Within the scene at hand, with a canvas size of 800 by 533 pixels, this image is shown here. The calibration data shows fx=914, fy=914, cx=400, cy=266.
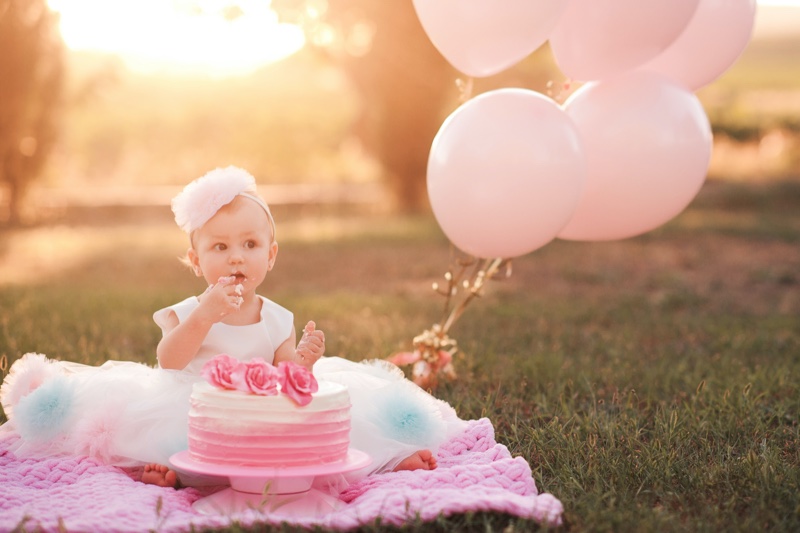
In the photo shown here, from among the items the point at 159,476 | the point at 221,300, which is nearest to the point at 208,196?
the point at 221,300

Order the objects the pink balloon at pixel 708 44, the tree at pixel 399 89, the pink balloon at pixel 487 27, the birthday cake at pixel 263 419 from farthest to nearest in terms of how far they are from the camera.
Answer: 1. the tree at pixel 399 89
2. the pink balloon at pixel 708 44
3. the pink balloon at pixel 487 27
4. the birthday cake at pixel 263 419

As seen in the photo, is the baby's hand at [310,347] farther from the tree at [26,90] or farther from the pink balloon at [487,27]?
the tree at [26,90]

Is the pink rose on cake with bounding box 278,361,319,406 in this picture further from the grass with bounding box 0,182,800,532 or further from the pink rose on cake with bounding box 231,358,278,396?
the grass with bounding box 0,182,800,532

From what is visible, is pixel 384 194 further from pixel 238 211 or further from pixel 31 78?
pixel 238 211

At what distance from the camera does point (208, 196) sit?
2.34 metres

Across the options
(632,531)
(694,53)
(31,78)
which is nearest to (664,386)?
(694,53)

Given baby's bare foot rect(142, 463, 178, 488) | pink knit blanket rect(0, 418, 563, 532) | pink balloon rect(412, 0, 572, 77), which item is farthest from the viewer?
pink balloon rect(412, 0, 572, 77)

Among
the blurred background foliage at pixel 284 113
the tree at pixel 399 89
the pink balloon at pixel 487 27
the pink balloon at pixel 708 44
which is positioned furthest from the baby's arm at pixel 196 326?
the tree at pixel 399 89

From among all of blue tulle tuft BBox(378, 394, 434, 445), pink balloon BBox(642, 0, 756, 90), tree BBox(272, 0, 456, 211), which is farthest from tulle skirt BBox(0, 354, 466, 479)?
tree BBox(272, 0, 456, 211)

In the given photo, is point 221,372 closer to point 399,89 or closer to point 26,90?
point 26,90

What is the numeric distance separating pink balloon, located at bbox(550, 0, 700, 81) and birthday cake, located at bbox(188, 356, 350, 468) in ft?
4.74

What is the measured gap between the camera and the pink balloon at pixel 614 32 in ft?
8.98

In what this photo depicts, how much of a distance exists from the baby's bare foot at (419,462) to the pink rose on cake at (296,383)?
435 mm

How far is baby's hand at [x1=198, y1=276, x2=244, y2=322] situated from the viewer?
7.27ft
